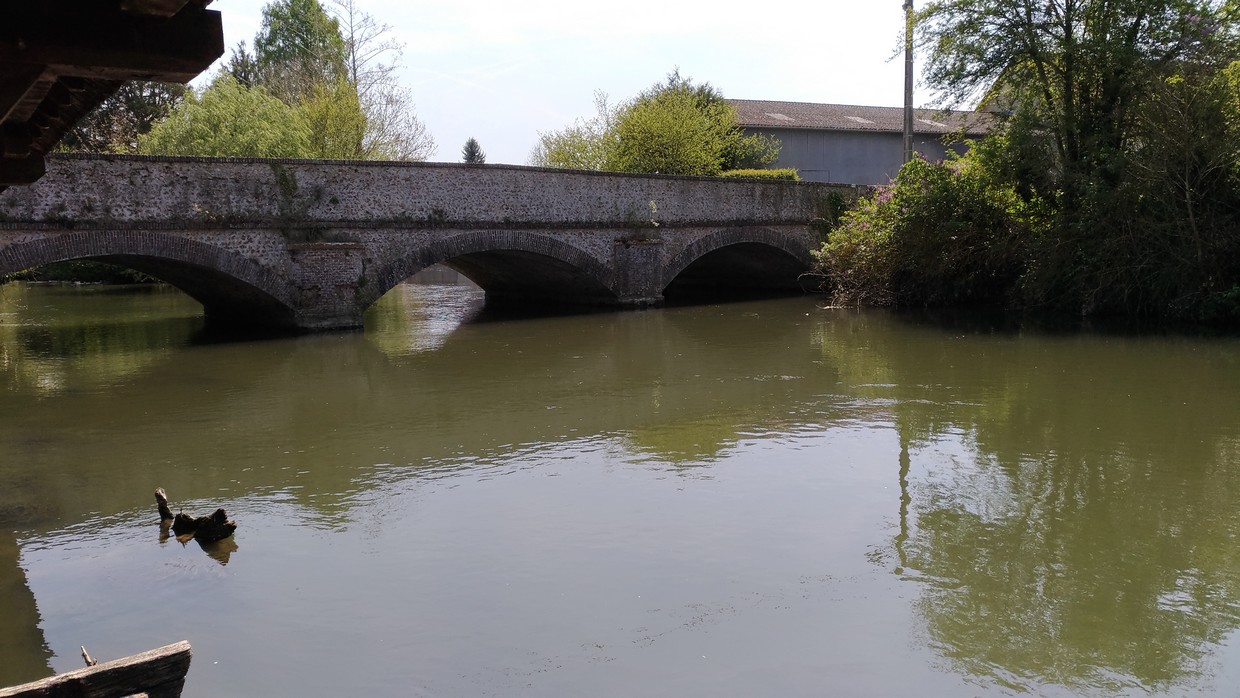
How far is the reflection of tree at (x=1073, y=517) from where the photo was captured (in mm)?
4344

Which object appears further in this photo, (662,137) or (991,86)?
(662,137)

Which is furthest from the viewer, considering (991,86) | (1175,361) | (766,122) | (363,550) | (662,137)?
(766,122)

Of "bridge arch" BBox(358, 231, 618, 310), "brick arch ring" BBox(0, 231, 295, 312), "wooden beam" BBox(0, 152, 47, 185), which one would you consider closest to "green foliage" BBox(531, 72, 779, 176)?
"bridge arch" BBox(358, 231, 618, 310)

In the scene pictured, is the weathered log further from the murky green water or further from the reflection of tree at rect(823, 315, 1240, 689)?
the reflection of tree at rect(823, 315, 1240, 689)

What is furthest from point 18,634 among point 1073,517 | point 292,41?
point 292,41

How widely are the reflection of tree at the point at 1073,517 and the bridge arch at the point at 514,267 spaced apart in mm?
8127

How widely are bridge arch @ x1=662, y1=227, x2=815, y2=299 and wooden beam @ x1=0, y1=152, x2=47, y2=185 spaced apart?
15.3 meters

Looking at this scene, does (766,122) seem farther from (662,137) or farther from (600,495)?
(600,495)

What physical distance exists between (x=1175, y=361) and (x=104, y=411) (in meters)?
11.7

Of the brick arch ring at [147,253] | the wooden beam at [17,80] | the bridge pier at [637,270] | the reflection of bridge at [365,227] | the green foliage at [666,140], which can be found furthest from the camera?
the green foliage at [666,140]

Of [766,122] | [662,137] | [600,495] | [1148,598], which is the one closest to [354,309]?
[600,495]

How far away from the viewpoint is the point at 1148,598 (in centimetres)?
479

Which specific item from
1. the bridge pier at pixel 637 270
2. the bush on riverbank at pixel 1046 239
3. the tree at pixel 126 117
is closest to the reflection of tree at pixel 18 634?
the bridge pier at pixel 637 270

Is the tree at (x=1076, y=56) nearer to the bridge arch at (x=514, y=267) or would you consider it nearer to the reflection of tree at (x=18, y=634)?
the bridge arch at (x=514, y=267)
